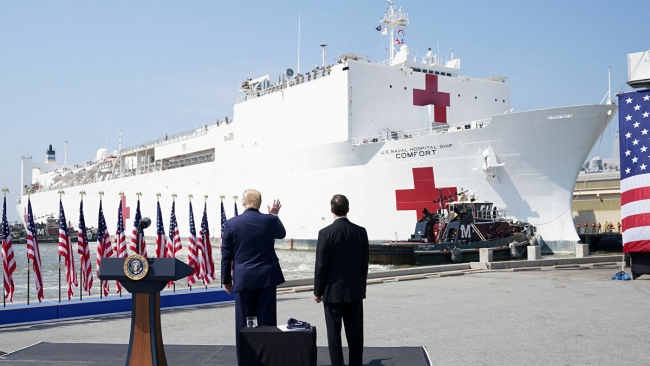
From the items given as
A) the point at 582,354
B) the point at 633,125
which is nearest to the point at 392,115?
the point at 633,125

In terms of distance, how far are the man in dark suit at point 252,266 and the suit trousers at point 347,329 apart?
0.34m

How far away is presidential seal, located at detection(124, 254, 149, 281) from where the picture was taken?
10.5 feet

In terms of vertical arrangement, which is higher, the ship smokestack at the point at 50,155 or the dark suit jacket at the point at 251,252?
the ship smokestack at the point at 50,155

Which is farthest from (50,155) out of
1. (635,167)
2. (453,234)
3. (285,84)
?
(635,167)

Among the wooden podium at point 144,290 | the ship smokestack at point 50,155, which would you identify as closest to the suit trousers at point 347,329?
the wooden podium at point 144,290

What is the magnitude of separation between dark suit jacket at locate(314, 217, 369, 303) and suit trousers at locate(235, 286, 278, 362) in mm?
271

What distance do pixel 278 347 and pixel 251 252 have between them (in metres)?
0.56

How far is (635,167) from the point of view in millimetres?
8562

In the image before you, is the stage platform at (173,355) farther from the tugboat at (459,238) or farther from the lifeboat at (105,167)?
the lifeboat at (105,167)

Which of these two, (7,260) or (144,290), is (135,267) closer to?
(144,290)

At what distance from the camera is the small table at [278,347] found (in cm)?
314

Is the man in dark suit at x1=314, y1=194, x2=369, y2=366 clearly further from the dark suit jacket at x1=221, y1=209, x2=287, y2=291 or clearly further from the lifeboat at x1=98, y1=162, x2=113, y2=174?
the lifeboat at x1=98, y1=162, x2=113, y2=174

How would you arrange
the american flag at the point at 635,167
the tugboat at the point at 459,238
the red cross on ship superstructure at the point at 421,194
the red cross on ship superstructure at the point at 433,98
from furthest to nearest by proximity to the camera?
the red cross on ship superstructure at the point at 433,98 < the red cross on ship superstructure at the point at 421,194 < the tugboat at the point at 459,238 < the american flag at the point at 635,167

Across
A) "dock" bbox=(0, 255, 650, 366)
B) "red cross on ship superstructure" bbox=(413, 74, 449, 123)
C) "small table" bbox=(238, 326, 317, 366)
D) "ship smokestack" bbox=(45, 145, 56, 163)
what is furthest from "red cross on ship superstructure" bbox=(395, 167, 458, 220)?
"ship smokestack" bbox=(45, 145, 56, 163)
